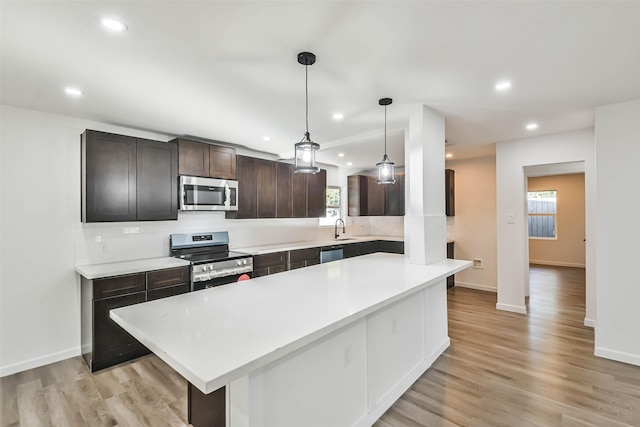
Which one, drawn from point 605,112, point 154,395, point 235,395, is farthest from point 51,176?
point 605,112

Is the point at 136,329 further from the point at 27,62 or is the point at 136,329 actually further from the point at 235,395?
A: the point at 27,62

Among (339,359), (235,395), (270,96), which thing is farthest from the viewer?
(270,96)

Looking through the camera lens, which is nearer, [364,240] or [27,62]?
[27,62]

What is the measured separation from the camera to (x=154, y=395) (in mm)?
2426

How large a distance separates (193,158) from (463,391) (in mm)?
3732

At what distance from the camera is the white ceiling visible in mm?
1563

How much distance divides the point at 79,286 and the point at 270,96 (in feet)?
9.37

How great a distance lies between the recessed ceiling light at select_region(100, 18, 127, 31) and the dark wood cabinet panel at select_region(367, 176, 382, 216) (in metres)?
5.07

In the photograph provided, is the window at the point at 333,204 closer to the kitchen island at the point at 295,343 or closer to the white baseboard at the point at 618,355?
the kitchen island at the point at 295,343

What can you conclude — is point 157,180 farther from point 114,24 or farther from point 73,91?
point 114,24

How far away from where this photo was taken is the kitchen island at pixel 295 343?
4.00 ft

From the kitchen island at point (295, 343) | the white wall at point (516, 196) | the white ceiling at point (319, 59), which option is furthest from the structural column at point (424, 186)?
the white wall at point (516, 196)

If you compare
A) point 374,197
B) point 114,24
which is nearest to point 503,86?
point 114,24

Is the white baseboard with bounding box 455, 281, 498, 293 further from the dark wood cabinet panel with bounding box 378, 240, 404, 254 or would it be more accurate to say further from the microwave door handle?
the microwave door handle
